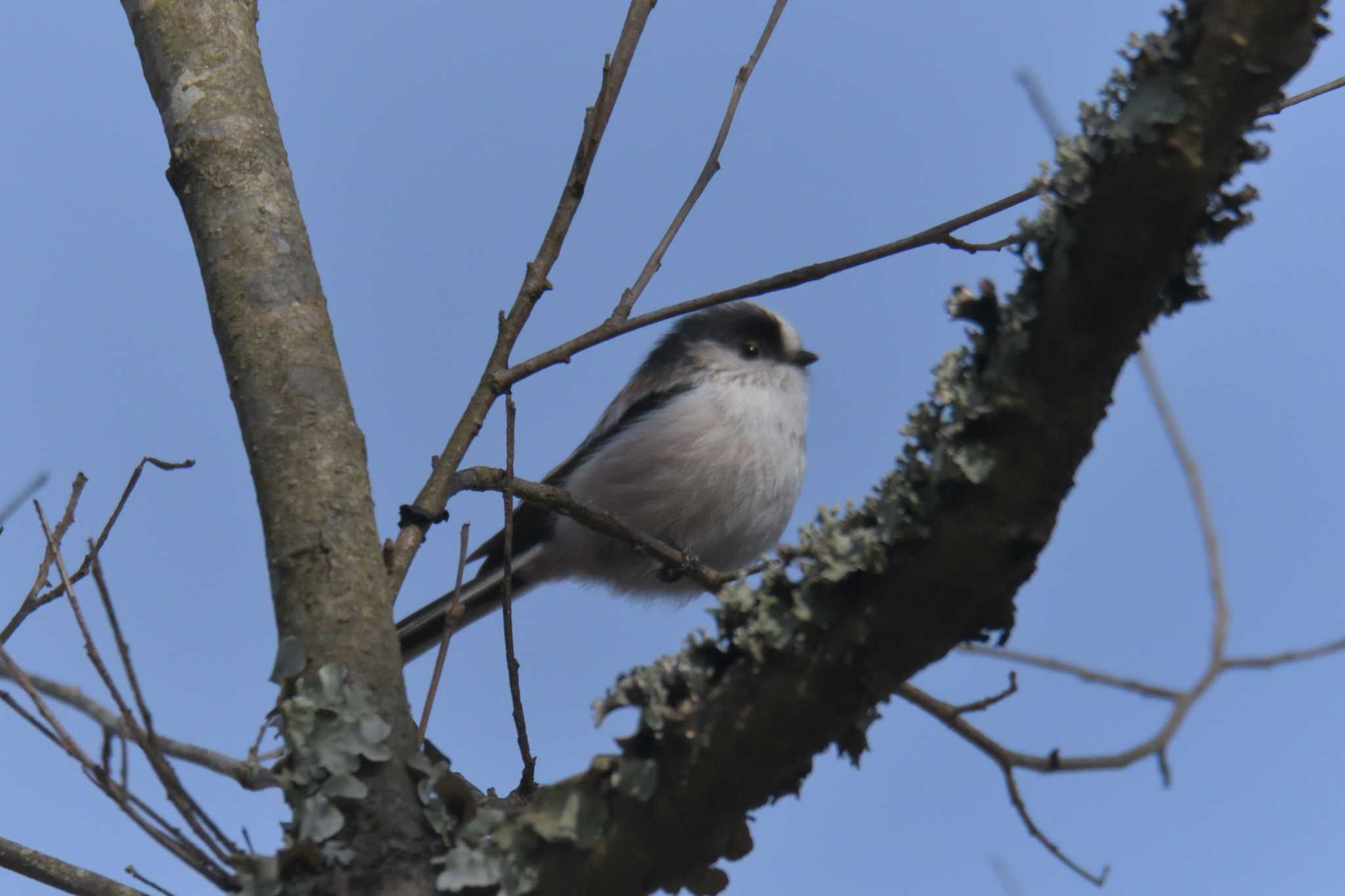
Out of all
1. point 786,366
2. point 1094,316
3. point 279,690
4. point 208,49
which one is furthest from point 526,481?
point 786,366

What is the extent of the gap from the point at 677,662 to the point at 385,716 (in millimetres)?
502

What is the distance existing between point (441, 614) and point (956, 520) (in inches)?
110

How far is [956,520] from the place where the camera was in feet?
4.31

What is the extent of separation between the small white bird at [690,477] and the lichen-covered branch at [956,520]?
2.65m

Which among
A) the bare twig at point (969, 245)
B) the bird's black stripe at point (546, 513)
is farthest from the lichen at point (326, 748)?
the bird's black stripe at point (546, 513)

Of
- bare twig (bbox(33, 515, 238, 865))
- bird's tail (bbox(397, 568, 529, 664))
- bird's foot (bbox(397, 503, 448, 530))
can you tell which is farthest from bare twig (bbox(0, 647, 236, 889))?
bird's tail (bbox(397, 568, 529, 664))

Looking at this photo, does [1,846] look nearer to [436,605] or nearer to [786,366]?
[436,605]

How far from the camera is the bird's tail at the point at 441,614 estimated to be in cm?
390

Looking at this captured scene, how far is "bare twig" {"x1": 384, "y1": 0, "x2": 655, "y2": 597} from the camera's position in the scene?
7.12 ft

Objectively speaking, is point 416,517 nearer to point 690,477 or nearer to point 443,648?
point 443,648

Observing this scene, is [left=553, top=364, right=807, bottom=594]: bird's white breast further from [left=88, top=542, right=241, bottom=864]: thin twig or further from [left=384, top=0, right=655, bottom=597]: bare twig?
[left=88, top=542, right=241, bottom=864]: thin twig

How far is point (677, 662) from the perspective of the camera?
1548 millimetres

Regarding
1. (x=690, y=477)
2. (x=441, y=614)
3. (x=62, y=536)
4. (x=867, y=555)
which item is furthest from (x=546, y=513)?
(x=867, y=555)

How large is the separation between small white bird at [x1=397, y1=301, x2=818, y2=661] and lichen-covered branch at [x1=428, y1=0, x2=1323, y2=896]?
2646 mm
